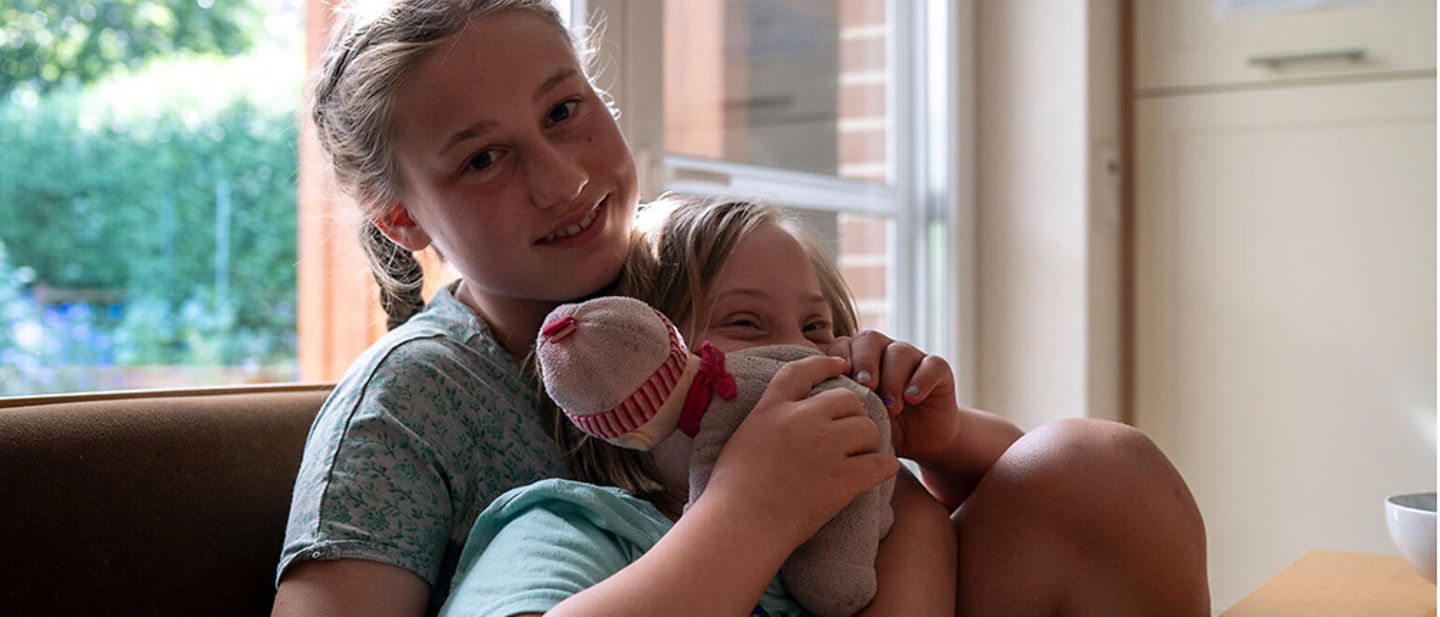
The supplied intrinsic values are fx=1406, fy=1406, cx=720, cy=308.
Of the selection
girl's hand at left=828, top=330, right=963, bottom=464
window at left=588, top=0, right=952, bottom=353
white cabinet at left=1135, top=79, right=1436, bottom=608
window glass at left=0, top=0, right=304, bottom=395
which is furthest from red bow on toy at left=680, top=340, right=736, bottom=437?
window glass at left=0, top=0, right=304, bottom=395

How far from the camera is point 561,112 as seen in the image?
1079 mm

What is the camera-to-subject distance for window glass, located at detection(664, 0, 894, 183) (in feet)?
6.28

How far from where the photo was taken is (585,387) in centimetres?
78

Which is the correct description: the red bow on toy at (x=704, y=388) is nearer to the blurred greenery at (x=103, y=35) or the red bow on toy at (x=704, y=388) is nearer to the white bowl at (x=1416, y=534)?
the white bowl at (x=1416, y=534)

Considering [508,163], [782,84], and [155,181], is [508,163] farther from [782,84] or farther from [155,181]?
[155,181]

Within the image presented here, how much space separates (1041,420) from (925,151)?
525 millimetres

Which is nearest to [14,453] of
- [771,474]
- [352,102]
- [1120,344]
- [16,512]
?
[16,512]

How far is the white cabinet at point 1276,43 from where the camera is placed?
2320 millimetres

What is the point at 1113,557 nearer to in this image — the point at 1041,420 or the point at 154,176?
the point at 1041,420

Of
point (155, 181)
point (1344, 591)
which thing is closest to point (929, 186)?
point (1344, 591)

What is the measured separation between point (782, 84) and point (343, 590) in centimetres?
143

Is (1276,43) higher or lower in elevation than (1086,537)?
higher

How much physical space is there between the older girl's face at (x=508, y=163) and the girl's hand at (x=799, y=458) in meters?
0.24

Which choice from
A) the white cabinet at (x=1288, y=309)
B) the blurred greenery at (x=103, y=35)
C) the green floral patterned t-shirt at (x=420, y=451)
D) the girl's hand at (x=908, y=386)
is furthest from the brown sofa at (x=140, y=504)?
the blurred greenery at (x=103, y=35)
